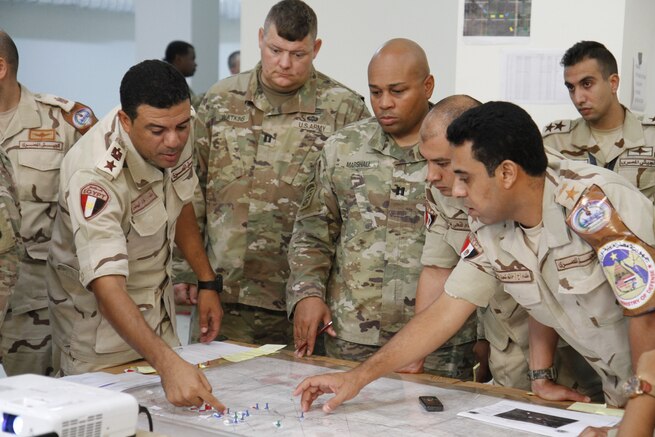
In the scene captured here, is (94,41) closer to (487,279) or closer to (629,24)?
(629,24)

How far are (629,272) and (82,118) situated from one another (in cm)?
232

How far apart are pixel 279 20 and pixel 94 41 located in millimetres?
7245

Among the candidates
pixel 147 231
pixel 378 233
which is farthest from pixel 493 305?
pixel 147 231

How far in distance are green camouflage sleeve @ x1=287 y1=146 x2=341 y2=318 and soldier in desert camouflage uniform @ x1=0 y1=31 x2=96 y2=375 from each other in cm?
102

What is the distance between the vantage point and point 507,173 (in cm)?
216

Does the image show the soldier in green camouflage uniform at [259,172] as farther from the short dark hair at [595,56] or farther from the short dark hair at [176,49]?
the short dark hair at [176,49]

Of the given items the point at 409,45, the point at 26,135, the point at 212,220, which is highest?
the point at 409,45

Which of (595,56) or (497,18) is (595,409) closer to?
(595,56)

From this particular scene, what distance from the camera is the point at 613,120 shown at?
3.84m

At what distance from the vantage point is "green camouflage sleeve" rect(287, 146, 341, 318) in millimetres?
2977

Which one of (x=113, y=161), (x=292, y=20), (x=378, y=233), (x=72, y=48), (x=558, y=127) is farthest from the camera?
(x=72, y=48)

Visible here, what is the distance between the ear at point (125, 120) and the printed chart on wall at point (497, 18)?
7.57ft

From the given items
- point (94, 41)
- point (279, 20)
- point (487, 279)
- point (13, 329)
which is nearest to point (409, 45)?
point (279, 20)

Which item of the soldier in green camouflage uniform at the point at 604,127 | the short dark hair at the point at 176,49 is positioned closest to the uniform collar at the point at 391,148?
the soldier in green camouflage uniform at the point at 604,127
